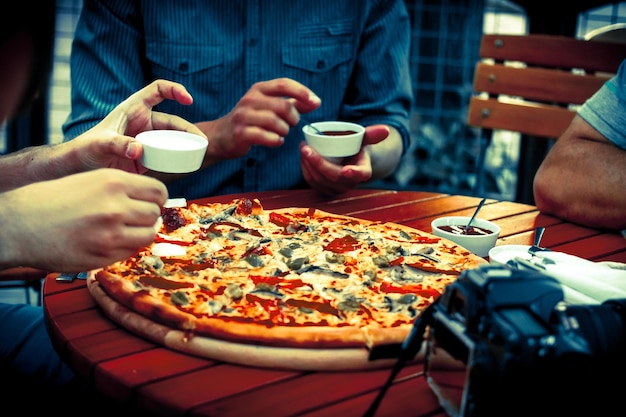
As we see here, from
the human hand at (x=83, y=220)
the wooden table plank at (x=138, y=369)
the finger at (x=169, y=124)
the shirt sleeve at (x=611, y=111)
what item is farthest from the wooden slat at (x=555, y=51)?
the wooden table plank at (x=138, y=369)

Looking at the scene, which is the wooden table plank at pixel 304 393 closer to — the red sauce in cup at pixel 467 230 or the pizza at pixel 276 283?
the pizza at pixel 276 283

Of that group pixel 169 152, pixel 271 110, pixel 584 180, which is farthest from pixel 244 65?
pixel 584 180

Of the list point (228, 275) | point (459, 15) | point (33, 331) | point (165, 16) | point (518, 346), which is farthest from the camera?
point (459, 15)

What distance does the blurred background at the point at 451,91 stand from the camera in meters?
4.45

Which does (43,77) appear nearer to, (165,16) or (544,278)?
(165,16)

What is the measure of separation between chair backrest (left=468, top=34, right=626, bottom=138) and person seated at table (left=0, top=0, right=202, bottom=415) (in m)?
1.99

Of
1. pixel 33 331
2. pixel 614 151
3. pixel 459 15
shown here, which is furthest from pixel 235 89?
pixel 459 15

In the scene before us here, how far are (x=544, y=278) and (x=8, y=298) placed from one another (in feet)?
11.2

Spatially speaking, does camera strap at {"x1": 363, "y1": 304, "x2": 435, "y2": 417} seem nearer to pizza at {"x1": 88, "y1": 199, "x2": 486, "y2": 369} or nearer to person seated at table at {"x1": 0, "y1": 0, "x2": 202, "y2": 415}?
pizza at {"x1": 88, "y1": 199, "x2": 486, "y2": 369}

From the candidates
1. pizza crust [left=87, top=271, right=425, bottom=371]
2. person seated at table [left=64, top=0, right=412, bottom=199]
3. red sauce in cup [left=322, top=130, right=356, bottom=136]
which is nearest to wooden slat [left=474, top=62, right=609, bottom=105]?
person seated at table [left=64, top=0, right=412, bottom=199]

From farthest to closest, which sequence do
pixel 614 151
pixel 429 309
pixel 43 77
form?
pixel 43 77 → pixel 614 151 → pixel 429 309

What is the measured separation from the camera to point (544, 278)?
1.13 m

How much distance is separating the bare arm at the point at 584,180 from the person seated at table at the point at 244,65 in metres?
0.61

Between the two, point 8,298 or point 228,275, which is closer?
point 228,275
